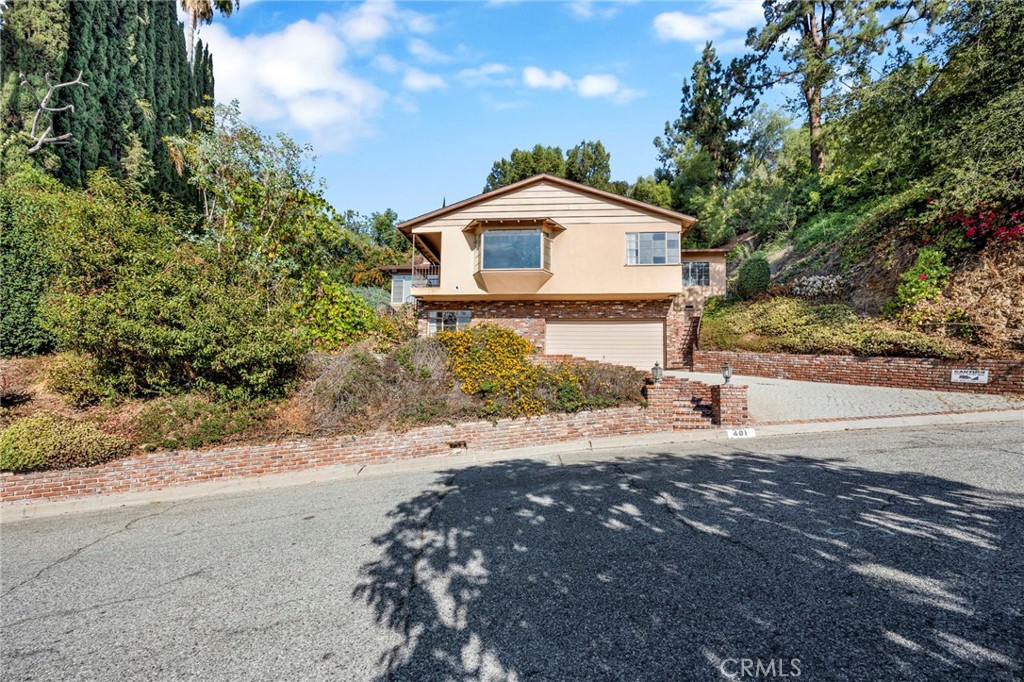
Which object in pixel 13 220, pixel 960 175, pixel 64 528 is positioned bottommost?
pixel 64 528

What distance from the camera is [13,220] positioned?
10.6 m

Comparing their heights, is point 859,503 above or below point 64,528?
above

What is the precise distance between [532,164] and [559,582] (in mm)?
34536

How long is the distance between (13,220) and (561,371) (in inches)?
542

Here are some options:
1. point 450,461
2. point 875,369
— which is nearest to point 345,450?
point 450,461

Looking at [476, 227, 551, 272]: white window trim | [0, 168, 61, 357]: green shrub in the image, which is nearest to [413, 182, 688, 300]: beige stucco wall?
[476, 227, 551, 272]: white window trim

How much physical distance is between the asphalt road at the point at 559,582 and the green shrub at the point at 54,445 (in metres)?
1.06

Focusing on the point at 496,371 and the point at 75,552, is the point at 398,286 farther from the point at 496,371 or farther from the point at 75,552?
the point at 75,552

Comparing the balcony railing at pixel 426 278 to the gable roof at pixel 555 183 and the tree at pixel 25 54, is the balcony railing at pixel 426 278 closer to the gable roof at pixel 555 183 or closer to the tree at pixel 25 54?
the gable roof at pixel 555 183

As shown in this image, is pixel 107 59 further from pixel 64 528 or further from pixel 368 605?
pixel 368 605

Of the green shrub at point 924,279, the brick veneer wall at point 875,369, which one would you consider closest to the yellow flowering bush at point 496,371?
the brick veneer wall at point 875,369

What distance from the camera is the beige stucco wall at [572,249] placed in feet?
53.1

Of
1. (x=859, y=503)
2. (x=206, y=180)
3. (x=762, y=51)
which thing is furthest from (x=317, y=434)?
(x=762, y=51)

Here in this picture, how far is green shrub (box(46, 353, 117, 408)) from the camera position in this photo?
8.86 metres
